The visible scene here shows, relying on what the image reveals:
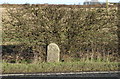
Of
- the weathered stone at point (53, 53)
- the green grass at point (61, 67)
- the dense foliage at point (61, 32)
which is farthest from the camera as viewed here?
the dense foliage at point (61, 32)

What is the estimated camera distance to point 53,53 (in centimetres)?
912

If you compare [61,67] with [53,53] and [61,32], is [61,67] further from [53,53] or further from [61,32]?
[61,32]

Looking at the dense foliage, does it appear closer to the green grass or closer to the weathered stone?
→ the weathered stone

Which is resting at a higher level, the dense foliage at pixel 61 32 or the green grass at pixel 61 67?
the dense foliage at pixel 61 32

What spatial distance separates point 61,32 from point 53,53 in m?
0.84

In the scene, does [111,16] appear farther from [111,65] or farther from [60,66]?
[60,66]

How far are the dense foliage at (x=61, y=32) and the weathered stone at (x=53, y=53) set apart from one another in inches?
13.6

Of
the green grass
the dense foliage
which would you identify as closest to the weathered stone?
the dense foliage

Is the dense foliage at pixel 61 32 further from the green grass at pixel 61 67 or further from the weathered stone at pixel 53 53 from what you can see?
the green grass at pixel 61 67

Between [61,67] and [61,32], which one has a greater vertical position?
[61,32]

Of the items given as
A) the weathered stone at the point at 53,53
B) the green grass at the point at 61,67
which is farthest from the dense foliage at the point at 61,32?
the green grass at the point at 61,67

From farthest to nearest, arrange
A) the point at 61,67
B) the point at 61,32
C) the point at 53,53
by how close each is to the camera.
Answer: the point at 61,32 < the point at 53,53 < the point at 61,67

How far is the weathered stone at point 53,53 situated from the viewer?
905 cm

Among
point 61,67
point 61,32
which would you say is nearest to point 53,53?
point 61,32
